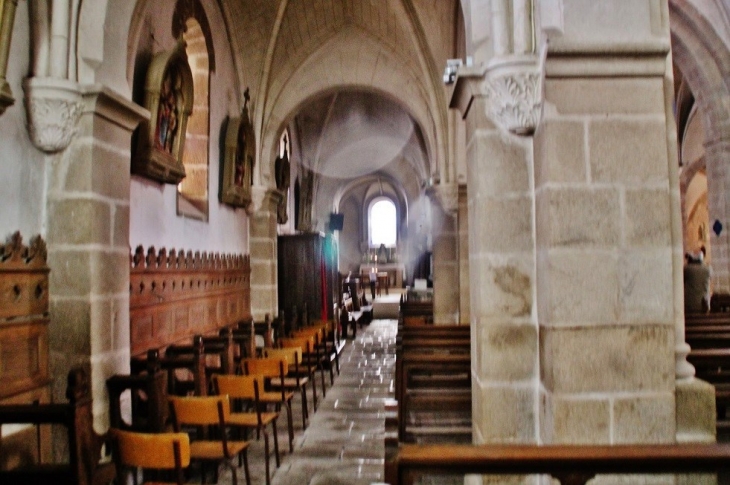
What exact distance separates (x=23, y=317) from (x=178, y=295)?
7.80 feet

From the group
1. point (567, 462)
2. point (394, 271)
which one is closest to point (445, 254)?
point (567, 462)

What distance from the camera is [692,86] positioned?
903cm

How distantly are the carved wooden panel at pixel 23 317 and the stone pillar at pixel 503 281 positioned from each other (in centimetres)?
271

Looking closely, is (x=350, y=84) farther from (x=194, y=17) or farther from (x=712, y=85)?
(x=712, y=85)

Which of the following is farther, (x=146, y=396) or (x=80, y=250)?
(x=146, y=396)

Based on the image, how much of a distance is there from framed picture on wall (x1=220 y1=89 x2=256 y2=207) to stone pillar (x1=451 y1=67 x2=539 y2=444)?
4722 mm

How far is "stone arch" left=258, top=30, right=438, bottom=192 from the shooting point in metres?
8.95

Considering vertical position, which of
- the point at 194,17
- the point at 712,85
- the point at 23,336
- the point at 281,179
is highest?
the point at 194,17

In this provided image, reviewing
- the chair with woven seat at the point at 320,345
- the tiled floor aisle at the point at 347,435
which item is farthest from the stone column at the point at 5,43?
the chair with woven seat at the point at 320,345

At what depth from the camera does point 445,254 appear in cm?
949

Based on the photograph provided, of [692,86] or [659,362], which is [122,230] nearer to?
[659,362]

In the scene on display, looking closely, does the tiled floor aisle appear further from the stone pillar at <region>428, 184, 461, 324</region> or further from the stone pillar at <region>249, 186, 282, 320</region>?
the stone pillar at <region>249, 186, 282, 320</region>

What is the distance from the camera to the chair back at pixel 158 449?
103 inches

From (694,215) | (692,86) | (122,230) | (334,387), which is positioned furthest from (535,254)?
(694,215)
